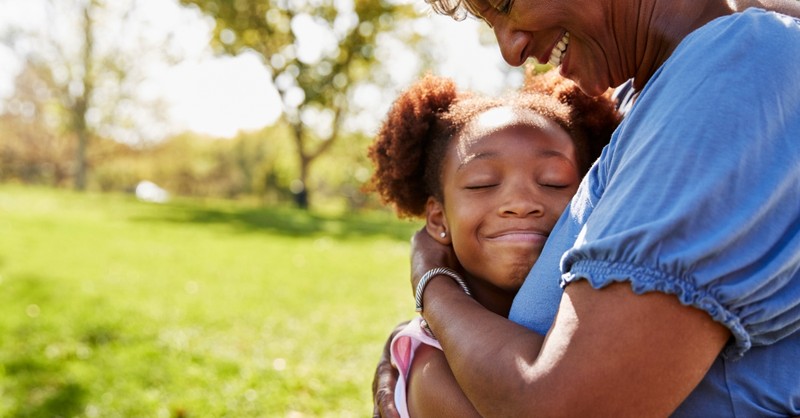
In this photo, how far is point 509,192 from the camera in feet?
6.32

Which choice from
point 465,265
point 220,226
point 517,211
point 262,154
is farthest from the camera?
point 262,154

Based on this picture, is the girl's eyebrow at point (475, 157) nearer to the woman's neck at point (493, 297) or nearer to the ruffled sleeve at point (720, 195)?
the woman's neck at point (493, 297)

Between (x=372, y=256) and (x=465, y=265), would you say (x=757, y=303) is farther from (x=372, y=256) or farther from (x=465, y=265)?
(x=372, y=256)

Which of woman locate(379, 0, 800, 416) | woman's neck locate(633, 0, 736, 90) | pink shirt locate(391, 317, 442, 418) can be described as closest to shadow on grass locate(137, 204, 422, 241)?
pink shirt locate(391, 317, 442, 418)

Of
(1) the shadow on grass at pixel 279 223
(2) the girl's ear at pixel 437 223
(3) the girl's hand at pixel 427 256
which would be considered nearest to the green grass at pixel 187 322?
(1) the shadow on grass at pixel 279 223

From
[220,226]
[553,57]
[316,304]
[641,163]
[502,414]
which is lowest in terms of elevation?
[220,226]

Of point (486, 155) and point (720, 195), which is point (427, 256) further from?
point (720, 195)

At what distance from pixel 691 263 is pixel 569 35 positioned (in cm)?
78

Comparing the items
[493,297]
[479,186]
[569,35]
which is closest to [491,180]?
[479,186]

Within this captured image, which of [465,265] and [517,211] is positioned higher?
[517,211]

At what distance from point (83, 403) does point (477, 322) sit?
450cm

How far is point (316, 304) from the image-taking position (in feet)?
26.2

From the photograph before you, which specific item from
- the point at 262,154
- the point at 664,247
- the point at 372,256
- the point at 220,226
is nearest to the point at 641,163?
the point at 664,247

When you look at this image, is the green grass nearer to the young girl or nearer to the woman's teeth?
the young girl
